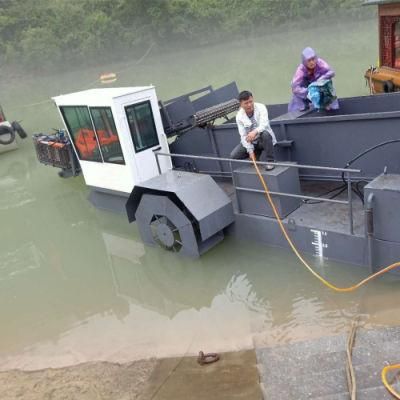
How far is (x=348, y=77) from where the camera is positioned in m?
17.4

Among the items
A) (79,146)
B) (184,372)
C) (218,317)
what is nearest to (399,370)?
(184,372)

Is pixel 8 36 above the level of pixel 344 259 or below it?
above

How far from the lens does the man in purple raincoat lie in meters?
6.66

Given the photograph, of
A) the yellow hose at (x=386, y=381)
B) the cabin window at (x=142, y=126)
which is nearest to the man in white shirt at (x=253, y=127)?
the cabin window at (x=142, y=126)

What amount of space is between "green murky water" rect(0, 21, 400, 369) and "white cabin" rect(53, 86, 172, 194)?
1.12m

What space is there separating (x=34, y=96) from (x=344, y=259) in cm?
2759

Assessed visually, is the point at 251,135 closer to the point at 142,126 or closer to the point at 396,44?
the point at 142,126

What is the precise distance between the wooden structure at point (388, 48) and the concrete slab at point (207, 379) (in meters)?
6.52

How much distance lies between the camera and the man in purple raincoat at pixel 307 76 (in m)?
6.66

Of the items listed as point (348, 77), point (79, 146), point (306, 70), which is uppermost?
point (306, 70)

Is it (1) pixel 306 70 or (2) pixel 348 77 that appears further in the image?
(2) pixel 348 77

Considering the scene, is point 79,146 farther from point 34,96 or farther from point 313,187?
point 34,96

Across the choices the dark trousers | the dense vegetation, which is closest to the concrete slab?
the dark trousers

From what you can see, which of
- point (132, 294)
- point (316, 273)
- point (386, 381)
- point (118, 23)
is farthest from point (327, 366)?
point (118, 23)
